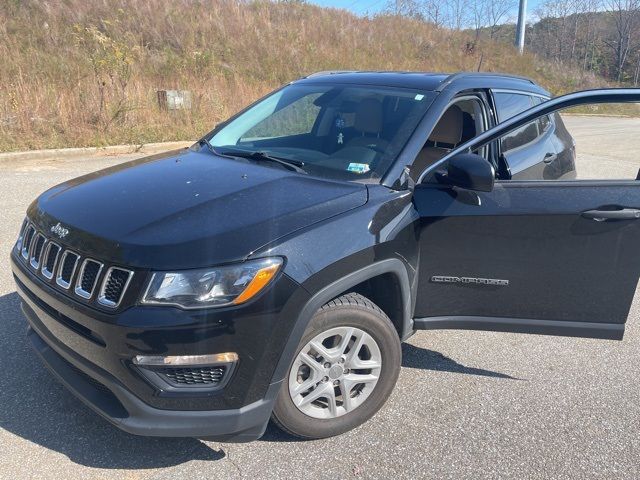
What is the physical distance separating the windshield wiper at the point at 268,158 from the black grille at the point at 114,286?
3.83 ft

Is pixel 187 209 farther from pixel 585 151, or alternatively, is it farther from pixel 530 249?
pixel 585 151

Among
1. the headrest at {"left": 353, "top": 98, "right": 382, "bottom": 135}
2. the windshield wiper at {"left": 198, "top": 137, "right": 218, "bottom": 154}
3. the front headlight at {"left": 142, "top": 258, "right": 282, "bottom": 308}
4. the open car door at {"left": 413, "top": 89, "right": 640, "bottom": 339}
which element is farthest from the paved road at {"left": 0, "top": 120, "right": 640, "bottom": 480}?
the windshield wiper at {"left": 198, "top": 137, "right": 218, "bottom": 154}

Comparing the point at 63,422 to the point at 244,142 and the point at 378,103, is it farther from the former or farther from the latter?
the point at 378,103

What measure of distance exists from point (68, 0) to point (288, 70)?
295 inches

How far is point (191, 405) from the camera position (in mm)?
2115

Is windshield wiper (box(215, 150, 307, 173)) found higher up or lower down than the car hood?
higher up

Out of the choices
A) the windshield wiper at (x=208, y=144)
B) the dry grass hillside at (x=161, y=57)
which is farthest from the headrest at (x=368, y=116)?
the dry grass hillside at (x=161, y=57)

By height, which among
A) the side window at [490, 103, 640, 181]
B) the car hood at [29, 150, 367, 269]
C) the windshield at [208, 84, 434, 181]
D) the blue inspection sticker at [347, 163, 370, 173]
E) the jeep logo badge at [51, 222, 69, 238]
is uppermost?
the windshield at [208, 84, 434, 181]

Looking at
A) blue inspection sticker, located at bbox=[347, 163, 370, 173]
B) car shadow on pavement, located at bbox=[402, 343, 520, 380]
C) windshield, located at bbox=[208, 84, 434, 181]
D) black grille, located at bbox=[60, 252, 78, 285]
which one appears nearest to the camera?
black grille, located at bbox=[60, 252, 78, 285]

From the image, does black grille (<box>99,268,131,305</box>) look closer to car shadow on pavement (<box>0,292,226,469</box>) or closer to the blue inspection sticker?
car shadow on pavement (<box>0,292,226,469</box>)

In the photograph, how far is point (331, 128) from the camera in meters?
3.39

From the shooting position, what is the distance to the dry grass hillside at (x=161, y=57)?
10180mm

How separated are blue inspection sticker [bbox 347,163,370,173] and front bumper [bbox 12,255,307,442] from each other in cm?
92

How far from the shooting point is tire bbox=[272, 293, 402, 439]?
2408 mm
